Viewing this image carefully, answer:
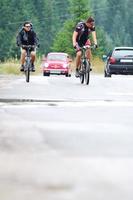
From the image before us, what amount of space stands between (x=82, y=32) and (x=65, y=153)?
481 inches

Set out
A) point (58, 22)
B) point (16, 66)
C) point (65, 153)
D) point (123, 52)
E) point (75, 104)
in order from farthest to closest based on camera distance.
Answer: point (58, 22) → point (16, 66) → point (123, 52) → point (75, 104) → point (65, 153)

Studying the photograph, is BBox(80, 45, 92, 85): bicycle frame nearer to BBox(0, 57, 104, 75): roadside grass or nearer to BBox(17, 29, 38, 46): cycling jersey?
BBox(17, 29, 38, 46): cycling jersey

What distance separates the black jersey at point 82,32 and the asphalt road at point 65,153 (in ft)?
26.2

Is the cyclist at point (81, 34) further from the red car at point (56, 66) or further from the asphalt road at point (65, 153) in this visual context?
the red car at point (56, 66)

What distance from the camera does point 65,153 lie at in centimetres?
514

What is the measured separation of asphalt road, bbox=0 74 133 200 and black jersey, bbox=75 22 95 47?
7.98 m

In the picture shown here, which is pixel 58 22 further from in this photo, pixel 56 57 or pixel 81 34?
pixel 81 34

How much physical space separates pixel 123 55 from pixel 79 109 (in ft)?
72.9

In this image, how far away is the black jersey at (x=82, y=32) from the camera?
17109mm

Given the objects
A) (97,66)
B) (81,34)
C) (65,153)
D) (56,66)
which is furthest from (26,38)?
(97,66)

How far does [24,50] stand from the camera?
62.3 ft

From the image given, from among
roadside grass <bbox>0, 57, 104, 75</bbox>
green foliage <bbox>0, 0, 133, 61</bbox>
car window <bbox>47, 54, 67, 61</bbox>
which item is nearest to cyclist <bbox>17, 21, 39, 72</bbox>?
roadside grass <bbox>0, 57, 104, 75</bbox>

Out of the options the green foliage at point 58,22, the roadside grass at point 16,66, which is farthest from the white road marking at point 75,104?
the green foliage at point 58,22

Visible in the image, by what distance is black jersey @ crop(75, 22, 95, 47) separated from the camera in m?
17.1
